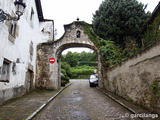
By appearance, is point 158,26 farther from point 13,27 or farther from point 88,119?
point 13,27

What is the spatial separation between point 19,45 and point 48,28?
6619 millimetres

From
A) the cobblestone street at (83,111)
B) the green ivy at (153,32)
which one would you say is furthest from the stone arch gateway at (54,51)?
the cobblestone street at (83,111)

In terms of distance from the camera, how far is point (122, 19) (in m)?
13.8

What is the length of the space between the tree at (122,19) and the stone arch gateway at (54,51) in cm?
294

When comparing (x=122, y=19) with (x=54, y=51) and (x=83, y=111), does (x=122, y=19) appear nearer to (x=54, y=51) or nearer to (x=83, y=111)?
(x=54, y=51)

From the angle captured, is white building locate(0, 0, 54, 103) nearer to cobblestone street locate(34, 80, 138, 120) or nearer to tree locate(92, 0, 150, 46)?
cobblestone street locate(34, 80, 138, 120)

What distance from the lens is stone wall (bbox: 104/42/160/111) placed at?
13.7 ft

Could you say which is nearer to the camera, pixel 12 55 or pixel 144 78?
pixel 144 78

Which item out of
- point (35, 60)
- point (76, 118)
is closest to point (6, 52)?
point (76, 118)

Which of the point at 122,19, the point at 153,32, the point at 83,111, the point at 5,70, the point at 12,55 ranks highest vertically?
the point at 122,19

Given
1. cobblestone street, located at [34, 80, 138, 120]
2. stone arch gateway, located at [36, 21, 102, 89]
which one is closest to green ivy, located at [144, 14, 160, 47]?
stone arch gateway, located at [36, 21, 102, 89]

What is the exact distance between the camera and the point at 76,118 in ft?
13.8

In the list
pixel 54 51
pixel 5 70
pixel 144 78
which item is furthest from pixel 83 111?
pixel 54 51

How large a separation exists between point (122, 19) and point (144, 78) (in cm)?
1062
